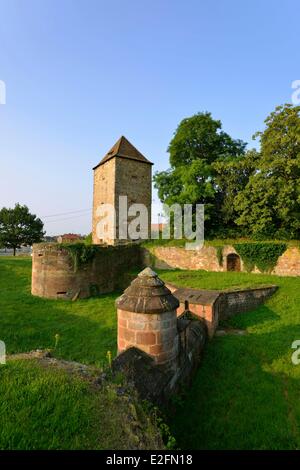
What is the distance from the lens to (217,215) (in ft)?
70.4

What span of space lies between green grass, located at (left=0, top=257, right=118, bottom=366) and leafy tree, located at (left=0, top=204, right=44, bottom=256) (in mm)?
20309

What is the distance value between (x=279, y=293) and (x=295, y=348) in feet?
17.1

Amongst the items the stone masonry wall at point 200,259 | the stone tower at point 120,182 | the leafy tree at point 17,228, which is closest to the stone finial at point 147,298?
the stone masonry wall at point 200,259

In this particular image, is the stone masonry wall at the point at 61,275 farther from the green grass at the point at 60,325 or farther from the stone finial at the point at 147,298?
the stone finial at the point at 147,298

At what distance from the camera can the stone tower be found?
25484mm

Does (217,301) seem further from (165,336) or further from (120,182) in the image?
(120,182)

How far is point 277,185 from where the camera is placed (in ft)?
56.4

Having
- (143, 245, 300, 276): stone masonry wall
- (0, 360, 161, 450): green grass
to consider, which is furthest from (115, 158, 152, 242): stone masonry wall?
(0, 360, 161, 450): green grass

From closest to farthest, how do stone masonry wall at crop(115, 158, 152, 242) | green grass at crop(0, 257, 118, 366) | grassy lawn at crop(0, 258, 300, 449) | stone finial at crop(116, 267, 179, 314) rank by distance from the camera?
grassy lawn at crop(0, 258, 300, 449)
stone finial at crop(116, 267, 179, 314)
green grass at crop(0, 257, 118, 366)
stone masonry wall at crop(115, 158, 152, 242)

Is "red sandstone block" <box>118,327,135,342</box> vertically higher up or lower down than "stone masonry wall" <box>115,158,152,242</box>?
lower down

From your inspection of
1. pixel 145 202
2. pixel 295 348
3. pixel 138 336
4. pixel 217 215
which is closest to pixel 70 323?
pixel 138 336
